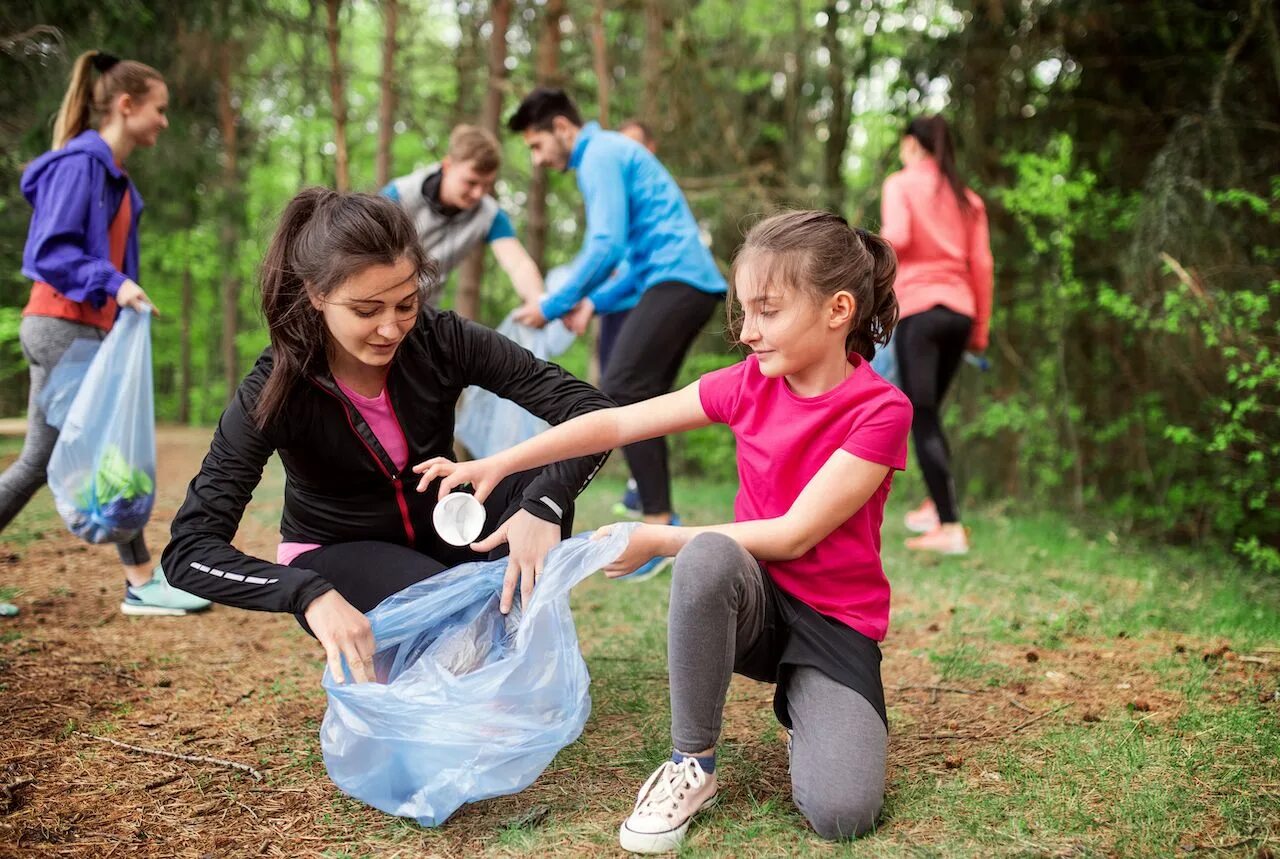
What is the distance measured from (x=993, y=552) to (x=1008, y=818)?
2.80m

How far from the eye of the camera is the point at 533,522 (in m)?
1.99

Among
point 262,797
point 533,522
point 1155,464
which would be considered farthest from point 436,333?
point 1155,464

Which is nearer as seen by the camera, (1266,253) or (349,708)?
(349,708)

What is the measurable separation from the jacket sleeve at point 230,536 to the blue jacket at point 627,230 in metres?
1.81

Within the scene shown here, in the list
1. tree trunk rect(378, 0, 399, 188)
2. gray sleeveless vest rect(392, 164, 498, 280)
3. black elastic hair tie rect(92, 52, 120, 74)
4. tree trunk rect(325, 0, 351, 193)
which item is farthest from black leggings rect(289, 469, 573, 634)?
tree trunk rect(378, 0, 399, 188)

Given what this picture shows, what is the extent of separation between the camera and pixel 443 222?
152 inches

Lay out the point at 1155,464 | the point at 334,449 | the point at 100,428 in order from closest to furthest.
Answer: the point at 334,449
the point at 100,428
the point at 1155,464

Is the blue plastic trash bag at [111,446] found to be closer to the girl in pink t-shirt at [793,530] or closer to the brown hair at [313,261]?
the brown hair at [313,261]

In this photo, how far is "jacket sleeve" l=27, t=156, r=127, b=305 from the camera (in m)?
3.01

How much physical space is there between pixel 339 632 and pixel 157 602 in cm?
186

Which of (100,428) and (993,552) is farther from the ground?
(100,428)

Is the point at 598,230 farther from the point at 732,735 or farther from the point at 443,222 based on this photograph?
the point at 732,735

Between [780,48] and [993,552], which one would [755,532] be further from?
[780,48]

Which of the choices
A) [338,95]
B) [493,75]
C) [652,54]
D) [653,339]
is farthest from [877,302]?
[652,54]
